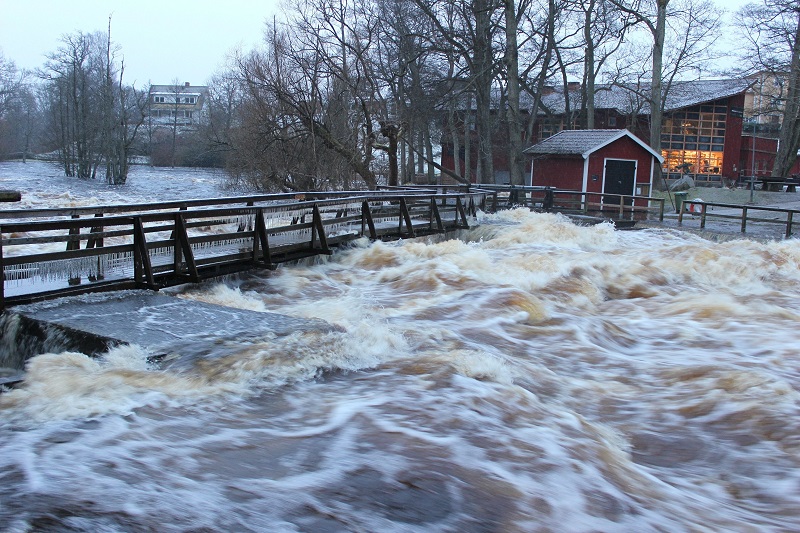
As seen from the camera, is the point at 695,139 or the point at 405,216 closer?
the point at 405,216

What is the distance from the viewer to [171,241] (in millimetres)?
8406

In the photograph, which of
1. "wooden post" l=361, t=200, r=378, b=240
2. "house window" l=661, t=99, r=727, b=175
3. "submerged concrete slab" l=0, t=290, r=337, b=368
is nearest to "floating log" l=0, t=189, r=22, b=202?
"submerged concrete slab" l=0, t=290, r=337, b=368

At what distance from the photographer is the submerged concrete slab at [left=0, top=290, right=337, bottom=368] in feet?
18.2

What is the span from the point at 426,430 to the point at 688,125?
→ 48.4 metres

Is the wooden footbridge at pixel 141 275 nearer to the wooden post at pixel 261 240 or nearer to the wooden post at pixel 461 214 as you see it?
the wooden post at pixel 261 240

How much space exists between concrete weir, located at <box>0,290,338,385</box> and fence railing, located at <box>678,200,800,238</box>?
15062 millimetres

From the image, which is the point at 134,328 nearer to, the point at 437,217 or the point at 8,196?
the point at 8,196

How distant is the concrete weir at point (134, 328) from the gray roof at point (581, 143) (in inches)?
945

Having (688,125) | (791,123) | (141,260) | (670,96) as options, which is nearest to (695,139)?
(688,125)

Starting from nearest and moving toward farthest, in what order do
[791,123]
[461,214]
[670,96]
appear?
[461,214], [791,123], [670,96]

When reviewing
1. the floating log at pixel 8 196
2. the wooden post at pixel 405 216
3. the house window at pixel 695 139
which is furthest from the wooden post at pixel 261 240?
the house window at pixel 695 139

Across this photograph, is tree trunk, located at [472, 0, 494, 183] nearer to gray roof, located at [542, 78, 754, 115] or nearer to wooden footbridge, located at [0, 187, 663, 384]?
gray roof, located at [542, 78, 754, 115]

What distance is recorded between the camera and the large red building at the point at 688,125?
4622 centimetres

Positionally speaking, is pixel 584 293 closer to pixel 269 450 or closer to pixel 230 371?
pixel 230 371
